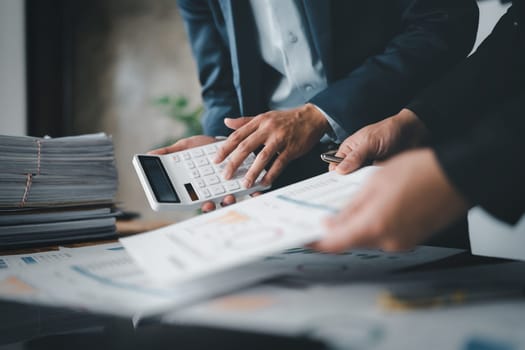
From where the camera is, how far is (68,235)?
0.68 m

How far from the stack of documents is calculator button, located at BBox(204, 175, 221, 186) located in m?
0.20

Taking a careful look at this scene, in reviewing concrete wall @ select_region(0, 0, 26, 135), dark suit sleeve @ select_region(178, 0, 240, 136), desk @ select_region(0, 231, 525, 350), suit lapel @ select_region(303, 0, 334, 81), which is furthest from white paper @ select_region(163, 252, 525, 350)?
concrete wall @ select_region(0, 0, 26, 135)

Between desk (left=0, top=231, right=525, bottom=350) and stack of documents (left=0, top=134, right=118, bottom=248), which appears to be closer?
desk (left=0, top=231, right=525, bottom=350)

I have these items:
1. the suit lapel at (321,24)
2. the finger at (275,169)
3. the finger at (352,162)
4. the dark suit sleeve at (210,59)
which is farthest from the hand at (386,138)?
the dark suit sleeve at (210,59)

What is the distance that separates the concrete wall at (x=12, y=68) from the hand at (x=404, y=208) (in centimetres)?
198

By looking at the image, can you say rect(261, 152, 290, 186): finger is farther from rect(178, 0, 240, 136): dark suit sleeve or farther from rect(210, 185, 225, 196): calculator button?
rect(178, 0, 240, 136): dark suit sleeve

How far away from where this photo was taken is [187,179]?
644 mm

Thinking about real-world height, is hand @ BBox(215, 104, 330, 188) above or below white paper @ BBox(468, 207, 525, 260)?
above

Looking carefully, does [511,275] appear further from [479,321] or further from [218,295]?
[218,295]

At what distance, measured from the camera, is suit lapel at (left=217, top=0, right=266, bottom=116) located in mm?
825

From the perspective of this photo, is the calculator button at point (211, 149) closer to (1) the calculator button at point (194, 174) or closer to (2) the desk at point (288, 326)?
(1) the calculator button at point (194, 174)

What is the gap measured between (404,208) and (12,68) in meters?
2.11

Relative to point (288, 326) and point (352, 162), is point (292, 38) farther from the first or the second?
point (288, 326)

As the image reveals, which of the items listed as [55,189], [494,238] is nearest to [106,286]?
[55,189]
